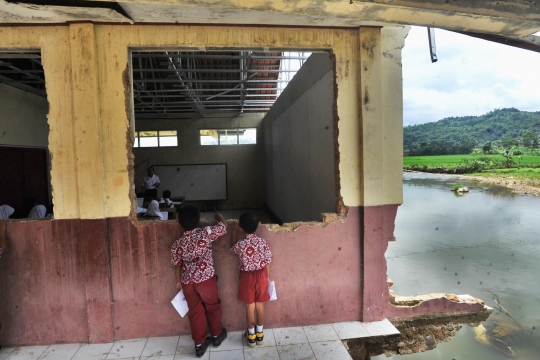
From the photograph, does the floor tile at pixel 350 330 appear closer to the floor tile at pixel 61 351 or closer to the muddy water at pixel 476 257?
the muddy water at pixel 476 257

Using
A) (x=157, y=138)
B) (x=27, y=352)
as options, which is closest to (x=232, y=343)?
(x=27, y=352)

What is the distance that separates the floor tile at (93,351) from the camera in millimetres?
2652

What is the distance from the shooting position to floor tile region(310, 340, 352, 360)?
260 centimetres

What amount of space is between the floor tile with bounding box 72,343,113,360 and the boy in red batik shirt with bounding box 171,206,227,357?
81 cm

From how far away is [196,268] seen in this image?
2666 mm

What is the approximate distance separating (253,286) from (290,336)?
687 millimetres

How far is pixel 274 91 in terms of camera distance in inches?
317

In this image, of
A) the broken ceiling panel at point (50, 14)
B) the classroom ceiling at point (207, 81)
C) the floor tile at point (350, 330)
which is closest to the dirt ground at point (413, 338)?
the floor tile at point (350, 330)

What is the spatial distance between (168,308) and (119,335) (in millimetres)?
516

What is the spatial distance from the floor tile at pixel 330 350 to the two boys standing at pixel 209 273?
51cm

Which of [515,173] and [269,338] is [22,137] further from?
[515,173]

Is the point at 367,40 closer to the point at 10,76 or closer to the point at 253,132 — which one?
the point at 10,76

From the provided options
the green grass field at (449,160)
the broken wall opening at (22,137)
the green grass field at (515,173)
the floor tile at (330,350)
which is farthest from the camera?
the green grass field at (449,160)

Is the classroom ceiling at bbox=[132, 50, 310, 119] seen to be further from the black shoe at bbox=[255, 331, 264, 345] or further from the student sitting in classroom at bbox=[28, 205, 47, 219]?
the black shoe at bbox=[255, 331, 264, 345]
